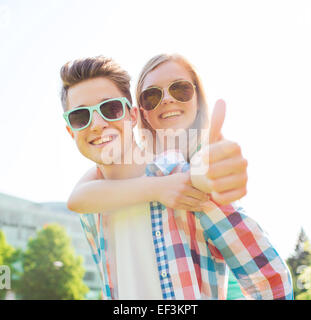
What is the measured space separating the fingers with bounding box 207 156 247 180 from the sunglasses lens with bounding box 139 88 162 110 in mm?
1023

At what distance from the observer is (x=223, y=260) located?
176 centimetres

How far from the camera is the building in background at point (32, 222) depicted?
1555 inches

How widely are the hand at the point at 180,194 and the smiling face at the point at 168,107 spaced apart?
0.59 m

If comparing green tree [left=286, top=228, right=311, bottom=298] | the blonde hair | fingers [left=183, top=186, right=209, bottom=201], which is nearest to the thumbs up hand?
fingers [left=183, top=186, right=209, bottom=201]

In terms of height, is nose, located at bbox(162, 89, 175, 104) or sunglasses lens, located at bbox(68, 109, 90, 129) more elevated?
nose, located at bbox(162, 89, 175, 104)

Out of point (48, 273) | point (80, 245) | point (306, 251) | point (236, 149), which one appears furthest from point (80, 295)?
point (236, 149)

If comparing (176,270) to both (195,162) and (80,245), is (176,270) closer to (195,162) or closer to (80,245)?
(195,162)

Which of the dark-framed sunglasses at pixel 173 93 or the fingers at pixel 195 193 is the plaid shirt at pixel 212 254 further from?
the dark-framed sunglasses at pixel 173 93

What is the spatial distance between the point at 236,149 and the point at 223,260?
73 cm

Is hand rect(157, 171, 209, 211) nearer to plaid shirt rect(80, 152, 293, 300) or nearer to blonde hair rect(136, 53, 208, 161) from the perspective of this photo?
plaid shirt rect(80, 152, 293, 300)

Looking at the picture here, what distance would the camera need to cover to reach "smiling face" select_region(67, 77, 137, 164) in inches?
74.0

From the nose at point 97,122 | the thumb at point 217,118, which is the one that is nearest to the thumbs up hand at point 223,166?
the thumb at point 217,118

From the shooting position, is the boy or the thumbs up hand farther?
the boy

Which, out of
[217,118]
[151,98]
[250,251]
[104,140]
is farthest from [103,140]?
[250,251]
